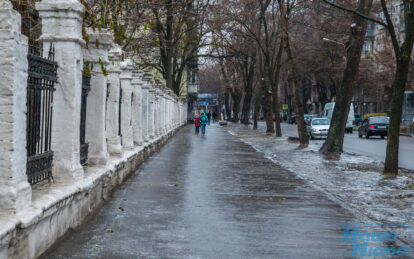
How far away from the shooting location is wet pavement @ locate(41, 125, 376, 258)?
20.4 ft

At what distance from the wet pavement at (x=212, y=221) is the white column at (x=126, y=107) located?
180 cm

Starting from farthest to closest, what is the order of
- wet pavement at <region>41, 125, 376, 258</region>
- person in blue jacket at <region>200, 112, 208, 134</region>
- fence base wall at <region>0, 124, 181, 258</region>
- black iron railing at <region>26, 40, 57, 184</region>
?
person in blue jacket at <region>200, 112, 208, 134</region> → black iron railing at <region>26, 40, 57, 184</region> → wet pavement at <region>41, 125, 376, 258</region> → fence base wall at <region>0, 124, 181, 258</region>

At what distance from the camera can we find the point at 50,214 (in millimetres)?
5941

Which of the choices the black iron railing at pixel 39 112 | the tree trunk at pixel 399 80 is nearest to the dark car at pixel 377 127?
the tree trunk at pixel 399 80

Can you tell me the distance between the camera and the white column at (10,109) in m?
5.26

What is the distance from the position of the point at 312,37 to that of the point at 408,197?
46727 millimetres

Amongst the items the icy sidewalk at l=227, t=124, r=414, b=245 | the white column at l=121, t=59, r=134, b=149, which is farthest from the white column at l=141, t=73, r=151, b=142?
the icy sidewalk at l=227, t=124, r=414, b=245

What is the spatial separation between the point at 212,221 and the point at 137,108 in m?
9.45

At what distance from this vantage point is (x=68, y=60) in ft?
24.7

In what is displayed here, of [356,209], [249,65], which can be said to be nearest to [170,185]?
[356,209]

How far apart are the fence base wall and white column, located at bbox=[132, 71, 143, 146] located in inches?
268

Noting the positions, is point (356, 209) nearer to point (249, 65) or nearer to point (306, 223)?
point (306, 223)
